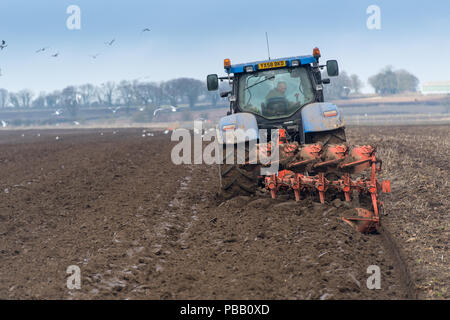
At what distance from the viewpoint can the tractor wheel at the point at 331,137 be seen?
7695 millimetres

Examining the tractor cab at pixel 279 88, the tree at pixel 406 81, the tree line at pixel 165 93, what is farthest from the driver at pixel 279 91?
the tree at pixel 406 81

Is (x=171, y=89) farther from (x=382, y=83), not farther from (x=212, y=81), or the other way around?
(x=212, y=81)

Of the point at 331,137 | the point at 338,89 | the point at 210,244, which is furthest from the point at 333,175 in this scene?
the point at 338,89

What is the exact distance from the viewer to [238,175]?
7684 mm

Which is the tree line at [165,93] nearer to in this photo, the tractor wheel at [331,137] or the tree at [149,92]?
the tree at [149,92]

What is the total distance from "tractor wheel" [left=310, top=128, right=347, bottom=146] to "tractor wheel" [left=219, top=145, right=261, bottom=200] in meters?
1.00

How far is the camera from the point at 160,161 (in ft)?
51.8

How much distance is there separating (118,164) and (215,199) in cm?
680

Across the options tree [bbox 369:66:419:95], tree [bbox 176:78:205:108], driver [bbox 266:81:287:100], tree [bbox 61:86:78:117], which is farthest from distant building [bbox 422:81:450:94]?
driver [bbox 266:81:287:100]

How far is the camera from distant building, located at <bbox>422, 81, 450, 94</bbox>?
3312 inches

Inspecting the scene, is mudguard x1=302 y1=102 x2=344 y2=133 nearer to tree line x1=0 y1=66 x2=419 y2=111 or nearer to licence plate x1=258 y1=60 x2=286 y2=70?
licence plate x1=258 y1=60 x2=286 y2=70

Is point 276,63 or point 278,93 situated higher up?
point 276,63

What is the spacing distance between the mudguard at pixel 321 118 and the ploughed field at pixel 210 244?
112 centimetres

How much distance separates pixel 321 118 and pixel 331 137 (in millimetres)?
322
